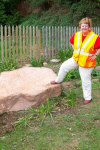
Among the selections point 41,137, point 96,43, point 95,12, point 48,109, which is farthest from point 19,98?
point 95,12

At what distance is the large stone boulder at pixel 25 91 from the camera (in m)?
6.34

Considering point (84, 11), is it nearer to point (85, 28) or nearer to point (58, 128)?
point (85, 28)

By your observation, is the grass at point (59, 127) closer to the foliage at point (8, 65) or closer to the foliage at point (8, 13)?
the foliage at point (8, 65)

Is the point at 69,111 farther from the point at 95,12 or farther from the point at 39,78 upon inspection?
the point at 95,12

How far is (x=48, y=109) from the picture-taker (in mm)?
6180

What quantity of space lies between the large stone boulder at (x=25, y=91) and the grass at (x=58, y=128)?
16 cm

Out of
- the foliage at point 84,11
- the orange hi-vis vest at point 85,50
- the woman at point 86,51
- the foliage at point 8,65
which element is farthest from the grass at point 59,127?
the foliage at point 84,11

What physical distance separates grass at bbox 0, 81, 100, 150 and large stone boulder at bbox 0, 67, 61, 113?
16cm

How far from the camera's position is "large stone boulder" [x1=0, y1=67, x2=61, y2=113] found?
20.8 ft

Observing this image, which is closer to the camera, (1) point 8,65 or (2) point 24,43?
(1) point 8,65

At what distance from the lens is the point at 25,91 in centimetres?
645

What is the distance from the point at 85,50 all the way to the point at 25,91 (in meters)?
1.21

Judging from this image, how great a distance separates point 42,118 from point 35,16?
1354 centimetres

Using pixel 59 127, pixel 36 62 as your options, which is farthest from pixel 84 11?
pixel 59 127
